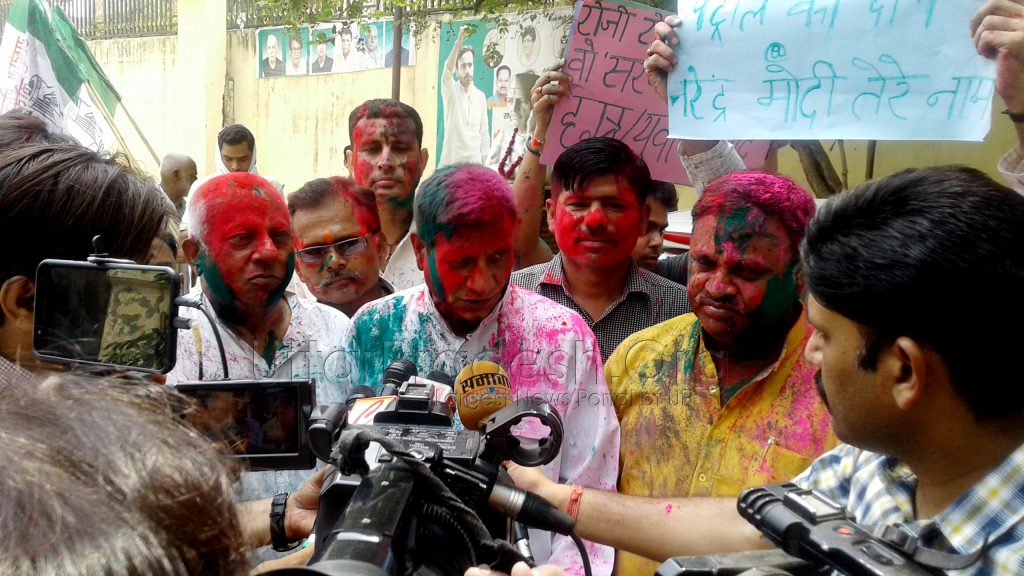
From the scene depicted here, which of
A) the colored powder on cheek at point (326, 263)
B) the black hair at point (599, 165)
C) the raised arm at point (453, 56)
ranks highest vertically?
the raised arm at point (453, 56)

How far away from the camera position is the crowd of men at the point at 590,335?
0.72 metres

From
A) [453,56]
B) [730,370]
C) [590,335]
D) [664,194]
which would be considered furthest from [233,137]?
[730,370]

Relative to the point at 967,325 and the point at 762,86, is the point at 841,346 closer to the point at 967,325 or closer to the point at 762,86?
the point at 967,325

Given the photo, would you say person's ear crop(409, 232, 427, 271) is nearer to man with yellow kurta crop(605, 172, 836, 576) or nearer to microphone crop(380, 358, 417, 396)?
man with yellow kurta crop(605, 172, 836, 576)

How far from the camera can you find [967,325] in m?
1.23

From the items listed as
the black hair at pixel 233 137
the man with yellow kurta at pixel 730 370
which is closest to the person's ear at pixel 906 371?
Answer: the man with yellow kurta at pixel 730 370

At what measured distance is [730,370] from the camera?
A: 2158 millimetres

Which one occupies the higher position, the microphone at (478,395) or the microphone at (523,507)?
the microphone at (478,395)

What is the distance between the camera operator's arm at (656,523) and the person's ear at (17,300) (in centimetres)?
98

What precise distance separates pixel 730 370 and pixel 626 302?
2.28 ft

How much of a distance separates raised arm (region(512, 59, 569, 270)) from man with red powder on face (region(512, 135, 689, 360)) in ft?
0.68

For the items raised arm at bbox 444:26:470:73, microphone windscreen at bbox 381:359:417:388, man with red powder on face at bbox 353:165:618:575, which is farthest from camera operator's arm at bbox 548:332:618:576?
raised arm at bbox 444:26:470:73

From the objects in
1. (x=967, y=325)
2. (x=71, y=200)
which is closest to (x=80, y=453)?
(x=71, y=200)

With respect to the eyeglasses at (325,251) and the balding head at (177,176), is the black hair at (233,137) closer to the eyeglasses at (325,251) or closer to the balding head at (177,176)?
the balding head at (177,176)
